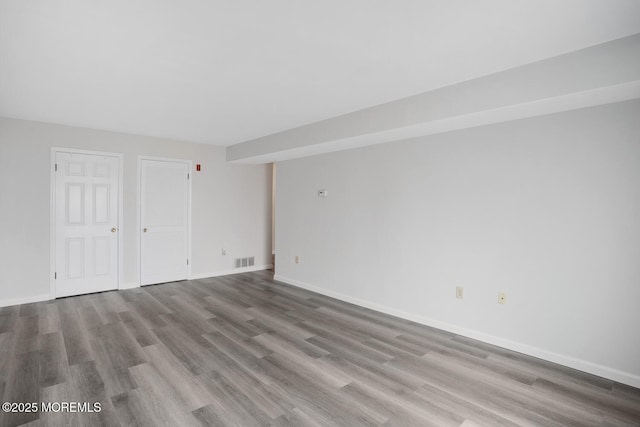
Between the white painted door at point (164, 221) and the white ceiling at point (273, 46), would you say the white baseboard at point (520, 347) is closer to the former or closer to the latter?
the white ceiling at point (273, 46)

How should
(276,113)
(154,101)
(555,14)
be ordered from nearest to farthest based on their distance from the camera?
(555,14) → (154,101) → (276,113)

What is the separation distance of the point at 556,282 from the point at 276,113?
330 centimetres

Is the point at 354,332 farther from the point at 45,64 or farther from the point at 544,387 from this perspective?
the point at 45,64

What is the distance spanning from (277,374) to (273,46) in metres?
2.49

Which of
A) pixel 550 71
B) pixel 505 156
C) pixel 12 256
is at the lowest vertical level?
pixel 12 256

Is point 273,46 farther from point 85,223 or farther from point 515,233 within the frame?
point 85,223

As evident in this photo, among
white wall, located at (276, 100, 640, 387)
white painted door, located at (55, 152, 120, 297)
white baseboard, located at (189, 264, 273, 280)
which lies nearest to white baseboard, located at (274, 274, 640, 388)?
white wall, located at (276, 100, 640, 387)

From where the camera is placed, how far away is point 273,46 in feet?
7.38

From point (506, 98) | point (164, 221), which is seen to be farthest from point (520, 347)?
point (164, 221)

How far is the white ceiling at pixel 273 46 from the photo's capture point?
71.9 inches

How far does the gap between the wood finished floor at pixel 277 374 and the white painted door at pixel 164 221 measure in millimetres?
1414

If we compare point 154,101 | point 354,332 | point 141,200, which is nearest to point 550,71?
point 354,332

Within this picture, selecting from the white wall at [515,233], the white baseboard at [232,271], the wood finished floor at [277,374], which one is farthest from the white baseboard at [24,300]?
the white wall at [515,233]

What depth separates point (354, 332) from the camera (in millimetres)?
3510
